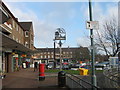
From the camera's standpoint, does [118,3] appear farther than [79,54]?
No

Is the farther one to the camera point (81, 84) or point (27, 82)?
point (27, 82)

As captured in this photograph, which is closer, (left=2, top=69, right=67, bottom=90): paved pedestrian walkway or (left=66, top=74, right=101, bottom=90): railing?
(left=66, top=74, right=101, bottom=90): railing

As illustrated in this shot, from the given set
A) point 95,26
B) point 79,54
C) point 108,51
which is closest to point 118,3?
point 95,26

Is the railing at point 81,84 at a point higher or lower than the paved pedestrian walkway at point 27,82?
higher

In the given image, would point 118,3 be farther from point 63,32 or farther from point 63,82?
point 63,82

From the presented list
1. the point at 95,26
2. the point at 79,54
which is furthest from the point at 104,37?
the point at 79,54

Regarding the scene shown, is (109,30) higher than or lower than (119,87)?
→ higher

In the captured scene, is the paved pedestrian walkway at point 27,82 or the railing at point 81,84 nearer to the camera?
the railing at point 81,84

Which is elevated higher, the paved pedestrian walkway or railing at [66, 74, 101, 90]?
railing at [66, 74, 101, 90]

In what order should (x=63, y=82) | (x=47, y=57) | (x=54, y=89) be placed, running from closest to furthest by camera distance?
(x=54, y=89) < (x=63, y=82) < (x=47, y=57)

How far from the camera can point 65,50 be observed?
12631 centimetres

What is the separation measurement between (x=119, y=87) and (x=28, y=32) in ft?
150

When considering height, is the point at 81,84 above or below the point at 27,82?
above

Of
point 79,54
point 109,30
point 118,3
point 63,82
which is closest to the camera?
point 63,82
